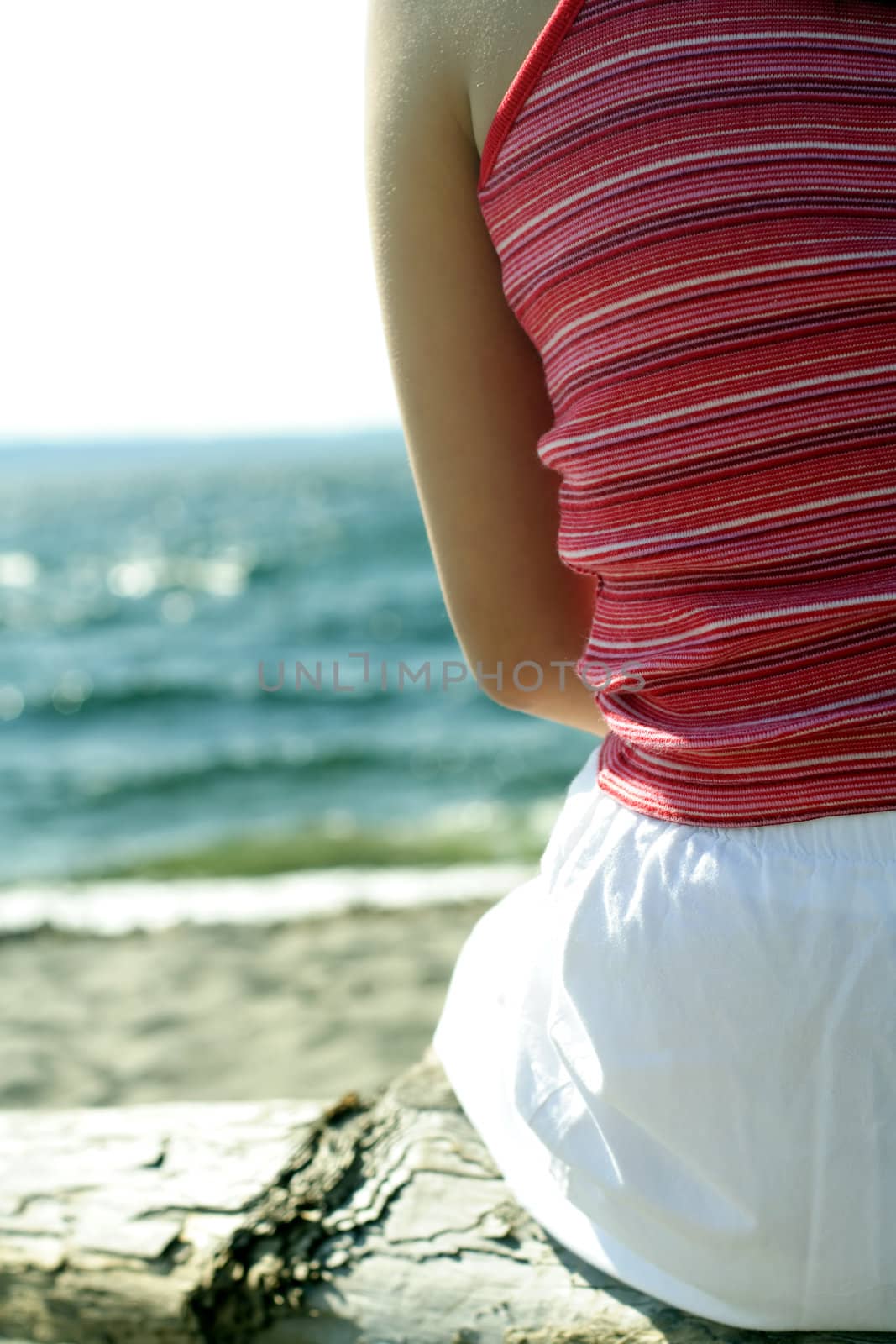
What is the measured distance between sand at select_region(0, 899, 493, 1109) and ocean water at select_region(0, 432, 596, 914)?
1097 mm

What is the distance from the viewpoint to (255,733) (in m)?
10.1

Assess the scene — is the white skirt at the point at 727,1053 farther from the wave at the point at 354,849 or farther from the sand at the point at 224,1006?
the wave at the point at 354,849

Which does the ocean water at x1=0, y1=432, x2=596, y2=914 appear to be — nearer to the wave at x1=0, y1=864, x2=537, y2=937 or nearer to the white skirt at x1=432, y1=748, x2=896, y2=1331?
the wave at x1=0, y1=864, x2=537, y2=937

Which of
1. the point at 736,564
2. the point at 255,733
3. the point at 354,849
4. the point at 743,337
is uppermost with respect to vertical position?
the point at 255,733

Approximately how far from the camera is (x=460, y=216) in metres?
0.97

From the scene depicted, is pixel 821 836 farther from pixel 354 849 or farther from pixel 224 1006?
pixel 354 849

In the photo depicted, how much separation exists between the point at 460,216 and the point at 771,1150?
2.45 feet

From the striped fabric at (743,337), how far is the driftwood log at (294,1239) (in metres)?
0.52

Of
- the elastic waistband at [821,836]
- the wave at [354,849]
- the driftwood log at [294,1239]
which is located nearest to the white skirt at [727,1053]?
the elastic waistband at [821,836]

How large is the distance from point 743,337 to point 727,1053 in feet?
1.63

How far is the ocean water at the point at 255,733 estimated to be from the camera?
704cm

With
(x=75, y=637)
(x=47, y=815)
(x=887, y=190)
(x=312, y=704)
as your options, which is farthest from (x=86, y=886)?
(x=75, y=637)

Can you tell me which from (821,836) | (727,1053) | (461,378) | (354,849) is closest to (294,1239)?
(727,1053)

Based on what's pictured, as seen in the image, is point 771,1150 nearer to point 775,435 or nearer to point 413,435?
point 775,435
